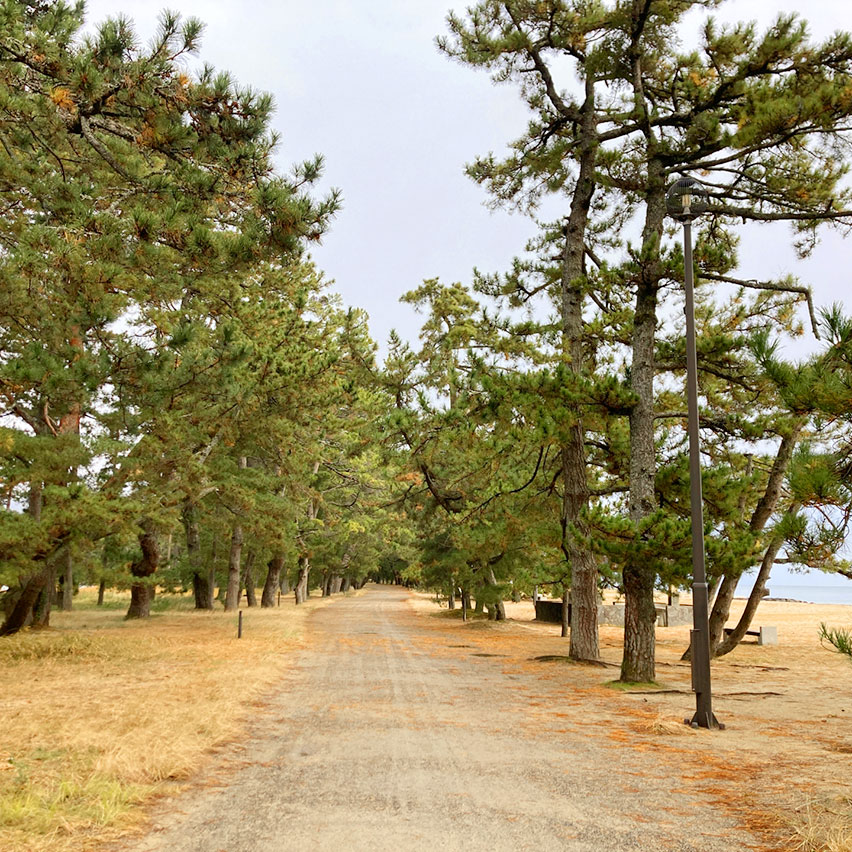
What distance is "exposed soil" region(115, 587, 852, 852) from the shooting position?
470cm

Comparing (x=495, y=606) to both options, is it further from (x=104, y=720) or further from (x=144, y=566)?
(x=104, y=720)

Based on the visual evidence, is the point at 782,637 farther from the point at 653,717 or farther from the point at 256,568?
the point at 256,568

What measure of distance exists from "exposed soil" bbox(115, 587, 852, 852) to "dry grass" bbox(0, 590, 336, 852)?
408 millimetres

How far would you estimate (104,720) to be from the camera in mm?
8047

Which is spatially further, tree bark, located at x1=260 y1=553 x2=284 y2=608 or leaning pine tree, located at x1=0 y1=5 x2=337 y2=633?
tree bark, located at x1=260 y1=553 x2=284 y2=608

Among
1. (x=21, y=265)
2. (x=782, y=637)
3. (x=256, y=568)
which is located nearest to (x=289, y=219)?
(x=21, y=265)

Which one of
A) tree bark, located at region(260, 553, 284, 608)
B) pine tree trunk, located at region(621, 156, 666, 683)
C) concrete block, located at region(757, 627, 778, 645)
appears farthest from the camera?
tree bark, located at region(260, 553, 284, 608)

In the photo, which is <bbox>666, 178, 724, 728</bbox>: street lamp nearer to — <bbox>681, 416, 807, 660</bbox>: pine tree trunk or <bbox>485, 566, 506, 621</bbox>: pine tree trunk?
<bbox>681, 416, 807, 660</bbox>: pine tree trunk

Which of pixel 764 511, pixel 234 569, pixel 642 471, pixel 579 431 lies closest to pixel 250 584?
pixel 234 569

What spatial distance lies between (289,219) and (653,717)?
8.73 meters

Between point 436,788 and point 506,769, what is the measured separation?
3.25ft

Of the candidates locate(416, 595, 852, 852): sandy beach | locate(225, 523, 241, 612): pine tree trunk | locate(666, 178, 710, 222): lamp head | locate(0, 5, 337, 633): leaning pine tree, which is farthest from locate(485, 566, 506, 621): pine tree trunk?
locate(666, 178, 710, 222): lamp head

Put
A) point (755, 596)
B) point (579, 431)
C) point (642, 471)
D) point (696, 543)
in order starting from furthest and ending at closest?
1. point (755, 596)
2. point (579, 431)
3. point (642, 471)
4. point (696, 543)

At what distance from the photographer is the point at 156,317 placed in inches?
663
